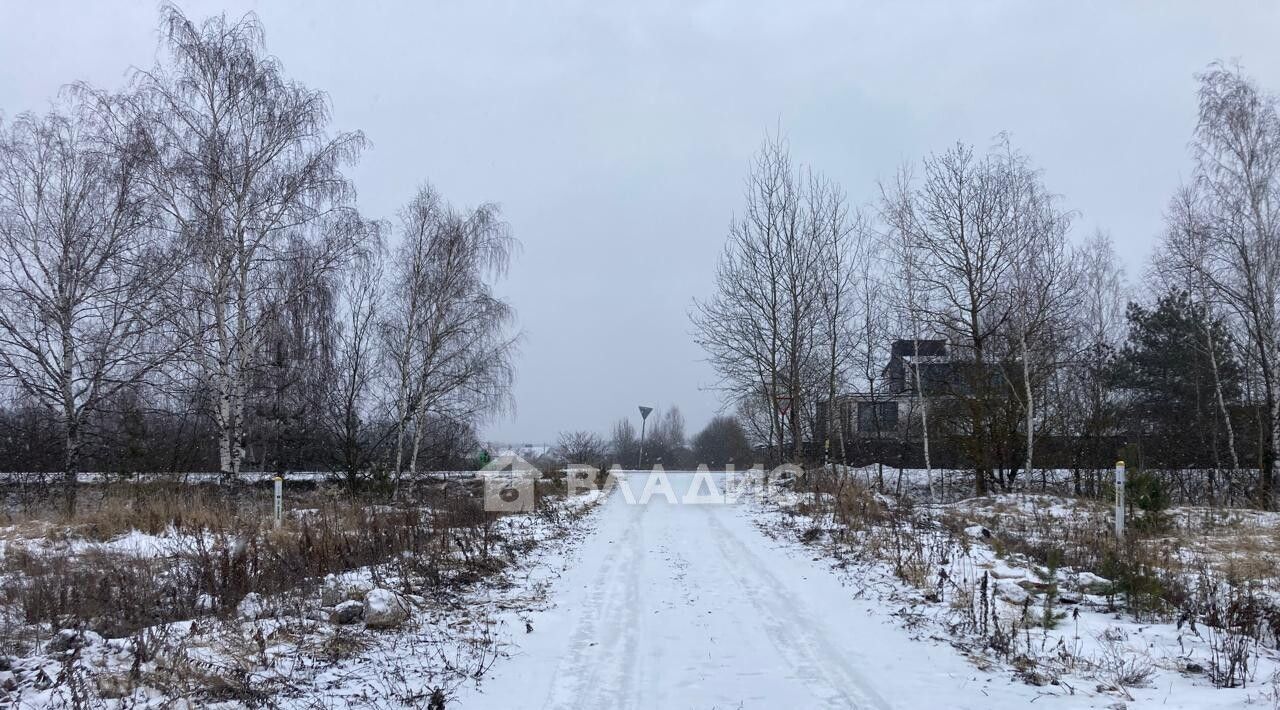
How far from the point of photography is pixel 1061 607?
6887 mm

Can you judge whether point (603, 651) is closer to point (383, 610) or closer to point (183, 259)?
point (383, 610)

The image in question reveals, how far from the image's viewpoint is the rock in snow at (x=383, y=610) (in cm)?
627

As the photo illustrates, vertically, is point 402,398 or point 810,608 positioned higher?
point 402,398

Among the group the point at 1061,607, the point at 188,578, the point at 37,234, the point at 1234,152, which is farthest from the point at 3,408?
the point at 1234,152

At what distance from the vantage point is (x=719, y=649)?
595 centimetres

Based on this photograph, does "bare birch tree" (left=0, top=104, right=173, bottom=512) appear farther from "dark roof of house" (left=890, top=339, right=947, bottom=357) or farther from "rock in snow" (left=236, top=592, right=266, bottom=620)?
"dark roof of house" (left=890, top=339, right=947, bottom=357)

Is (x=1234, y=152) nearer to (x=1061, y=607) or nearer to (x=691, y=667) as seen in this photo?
(x=1061, y=607)

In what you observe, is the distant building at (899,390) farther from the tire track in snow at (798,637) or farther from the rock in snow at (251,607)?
the rock in snow at (251,607)

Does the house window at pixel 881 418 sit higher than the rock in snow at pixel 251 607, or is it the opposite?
the house window at pixel 881 418

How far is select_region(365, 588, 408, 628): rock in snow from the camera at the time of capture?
20.6 feet

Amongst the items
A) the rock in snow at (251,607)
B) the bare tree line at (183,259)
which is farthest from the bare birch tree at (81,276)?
the rock in snow at (251,607)

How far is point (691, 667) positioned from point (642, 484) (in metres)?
20.6

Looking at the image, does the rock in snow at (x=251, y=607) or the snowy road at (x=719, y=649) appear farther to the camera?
the rock in snow at (x=251, y=607)

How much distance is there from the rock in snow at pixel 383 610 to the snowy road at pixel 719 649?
42.4 inches
